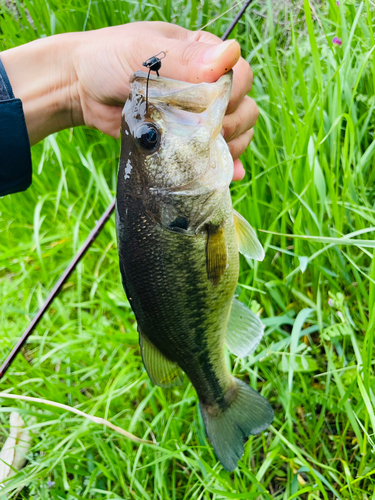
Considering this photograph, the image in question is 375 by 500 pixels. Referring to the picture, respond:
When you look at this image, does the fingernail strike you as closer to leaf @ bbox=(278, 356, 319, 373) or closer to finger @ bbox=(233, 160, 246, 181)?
finger @ bbox=(233, 160, 246, 181)

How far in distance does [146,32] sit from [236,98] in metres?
0.44

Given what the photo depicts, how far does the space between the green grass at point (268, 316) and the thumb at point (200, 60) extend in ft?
1.97

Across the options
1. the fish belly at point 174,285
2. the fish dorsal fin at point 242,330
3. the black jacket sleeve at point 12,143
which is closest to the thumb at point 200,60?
the fish belly at point 174,285

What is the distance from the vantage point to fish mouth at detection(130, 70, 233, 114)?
1.23 metres

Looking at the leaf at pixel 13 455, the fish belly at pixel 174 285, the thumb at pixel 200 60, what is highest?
the thumb at pixel 200 60

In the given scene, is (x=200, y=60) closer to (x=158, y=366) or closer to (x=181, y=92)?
(x=181, y=92)

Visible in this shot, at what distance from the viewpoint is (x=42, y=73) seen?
1.94m

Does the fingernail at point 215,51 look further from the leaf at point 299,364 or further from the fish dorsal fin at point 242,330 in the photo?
the leaf at point 299,364

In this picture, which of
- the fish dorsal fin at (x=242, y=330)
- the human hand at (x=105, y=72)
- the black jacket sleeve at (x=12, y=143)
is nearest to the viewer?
the human hand at (x=105, y=72)

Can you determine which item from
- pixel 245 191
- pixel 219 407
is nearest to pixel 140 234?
pixel 219 407

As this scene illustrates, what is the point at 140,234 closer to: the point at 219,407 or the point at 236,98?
the point at 236,98

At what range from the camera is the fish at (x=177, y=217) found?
1.26 meters

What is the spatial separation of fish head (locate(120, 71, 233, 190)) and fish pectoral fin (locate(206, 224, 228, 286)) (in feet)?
0.48

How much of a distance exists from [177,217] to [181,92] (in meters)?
0.38
